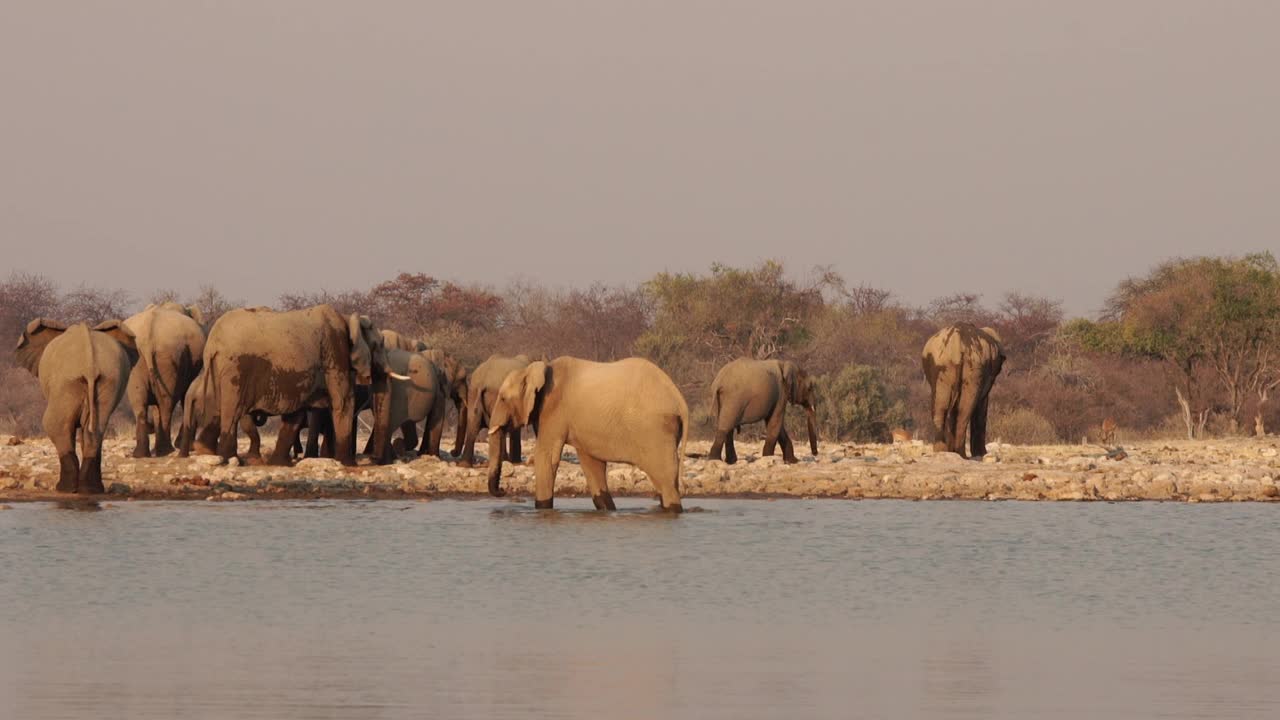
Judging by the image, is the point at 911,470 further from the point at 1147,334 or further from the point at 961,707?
the point at 1147,334

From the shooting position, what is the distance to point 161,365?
26.7 m

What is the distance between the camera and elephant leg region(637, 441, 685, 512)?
2019cm

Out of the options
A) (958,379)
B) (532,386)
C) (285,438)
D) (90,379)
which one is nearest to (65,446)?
(90,379)

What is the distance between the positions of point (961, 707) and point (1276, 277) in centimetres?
4057

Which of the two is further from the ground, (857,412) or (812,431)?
(857,412)

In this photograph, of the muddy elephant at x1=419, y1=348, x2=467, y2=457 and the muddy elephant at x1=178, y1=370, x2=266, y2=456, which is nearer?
the muddy elephant at x1=178, y1=370, x2=266, y2=456

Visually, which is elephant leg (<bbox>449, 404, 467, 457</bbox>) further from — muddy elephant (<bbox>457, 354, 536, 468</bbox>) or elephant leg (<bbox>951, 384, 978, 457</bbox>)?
elephant leg (<bbox>951, 384, 978, 457</bbox>)

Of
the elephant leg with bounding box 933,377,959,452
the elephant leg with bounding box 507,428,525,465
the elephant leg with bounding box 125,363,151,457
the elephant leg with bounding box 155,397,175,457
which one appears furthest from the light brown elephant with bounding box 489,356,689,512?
the elephant leg with bounding box 933,377,959,452

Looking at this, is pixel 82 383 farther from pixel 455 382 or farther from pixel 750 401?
pixel 750 401

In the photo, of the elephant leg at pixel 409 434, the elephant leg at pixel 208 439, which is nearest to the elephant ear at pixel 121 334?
the elephant leg at pixel 208 439

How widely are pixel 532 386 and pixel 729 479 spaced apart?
19.1 ft

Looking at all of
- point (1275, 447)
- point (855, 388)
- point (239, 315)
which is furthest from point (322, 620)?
point (855, 388)

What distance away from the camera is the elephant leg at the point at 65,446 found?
67.6 feet

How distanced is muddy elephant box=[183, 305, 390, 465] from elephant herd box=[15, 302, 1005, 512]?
0.07 ft
